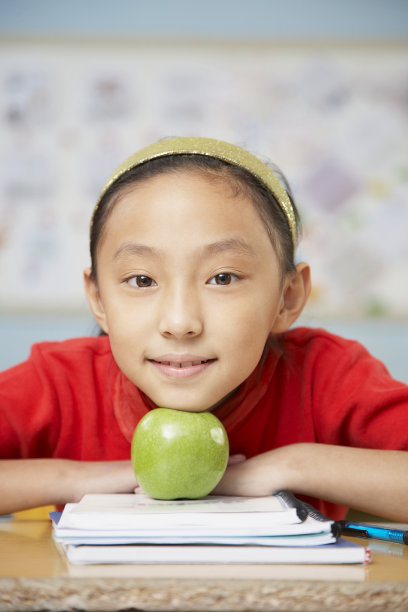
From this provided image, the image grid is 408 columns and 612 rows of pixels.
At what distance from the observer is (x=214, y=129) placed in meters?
2.89

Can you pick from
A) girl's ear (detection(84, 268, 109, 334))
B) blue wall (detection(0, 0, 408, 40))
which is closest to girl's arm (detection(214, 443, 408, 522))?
girl's ear (detection(84, 268, 109, 334))

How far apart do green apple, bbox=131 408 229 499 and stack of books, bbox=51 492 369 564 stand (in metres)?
0.11

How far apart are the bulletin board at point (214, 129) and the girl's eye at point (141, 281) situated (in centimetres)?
197

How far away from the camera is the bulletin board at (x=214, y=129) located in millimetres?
2867

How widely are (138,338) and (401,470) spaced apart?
385mm

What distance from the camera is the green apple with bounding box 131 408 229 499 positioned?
81cm

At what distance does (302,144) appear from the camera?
289 centimetres

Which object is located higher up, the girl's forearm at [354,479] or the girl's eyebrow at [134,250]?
the girl's eyebrow at [134,250]

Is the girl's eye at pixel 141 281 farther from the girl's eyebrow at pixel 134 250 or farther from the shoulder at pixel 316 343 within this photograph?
the shoulder at pixel 316 343

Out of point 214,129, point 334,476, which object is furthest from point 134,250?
point 214,129

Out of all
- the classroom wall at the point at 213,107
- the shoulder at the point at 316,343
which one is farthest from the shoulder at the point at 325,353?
the classroom wall at the point at 213,107

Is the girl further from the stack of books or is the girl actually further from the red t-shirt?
the stack of books

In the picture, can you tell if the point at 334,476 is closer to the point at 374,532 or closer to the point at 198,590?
the point at 374,532

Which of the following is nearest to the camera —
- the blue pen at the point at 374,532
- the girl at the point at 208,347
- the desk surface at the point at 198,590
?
the desk surface at the point at 198,590
